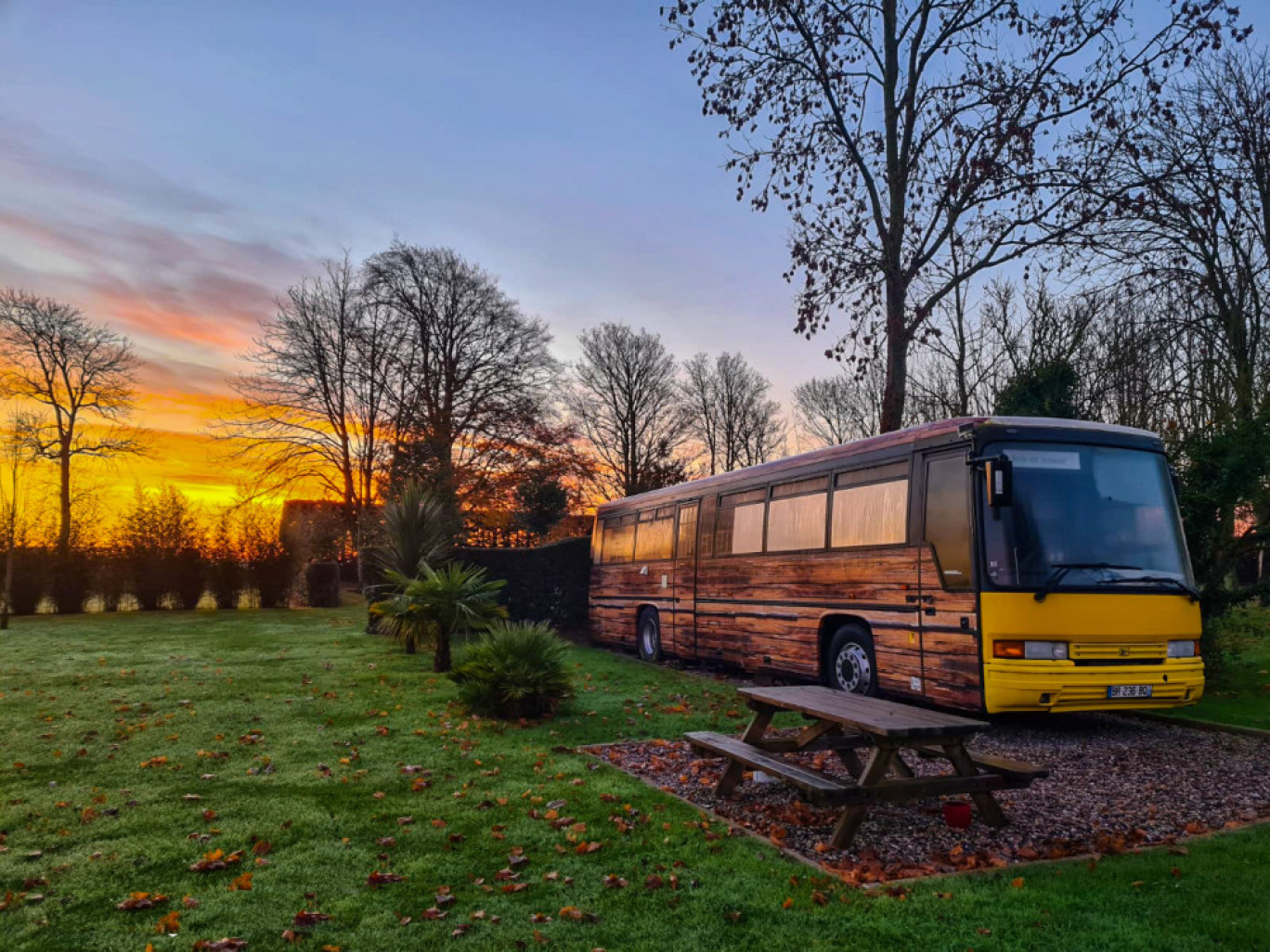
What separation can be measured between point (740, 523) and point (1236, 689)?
6.68 m

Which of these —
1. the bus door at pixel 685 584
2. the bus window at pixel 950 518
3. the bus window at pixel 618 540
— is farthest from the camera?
the bus window at pixel 618 540

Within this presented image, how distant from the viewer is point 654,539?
16406 millimetres

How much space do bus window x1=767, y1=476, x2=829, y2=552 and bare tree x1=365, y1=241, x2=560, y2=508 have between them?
859 inches

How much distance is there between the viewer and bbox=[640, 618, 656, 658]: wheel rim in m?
16.2

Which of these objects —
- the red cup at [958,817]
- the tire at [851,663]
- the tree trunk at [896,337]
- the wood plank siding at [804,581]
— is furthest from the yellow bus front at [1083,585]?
the tree trunk at [896,337]

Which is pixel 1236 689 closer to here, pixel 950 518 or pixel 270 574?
pixel 950 518

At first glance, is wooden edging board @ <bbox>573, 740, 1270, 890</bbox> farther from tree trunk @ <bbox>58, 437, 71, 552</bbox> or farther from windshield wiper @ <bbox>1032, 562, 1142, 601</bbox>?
tree trunk @ <bbox>58, 437, 71, 552</bbox>

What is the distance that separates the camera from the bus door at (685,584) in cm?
1459

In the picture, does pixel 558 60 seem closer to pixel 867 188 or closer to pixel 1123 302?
pixel 867 188

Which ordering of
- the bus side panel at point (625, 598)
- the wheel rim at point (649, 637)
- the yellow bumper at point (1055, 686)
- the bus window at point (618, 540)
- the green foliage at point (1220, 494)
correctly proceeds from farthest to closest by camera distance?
1. the bus window at point (618, 540)
2. the wheel rim at point (649, 637)
3. the bus side panel at point (625, 598)
4. the green foliage at point (1220, 494)
5. the yellow bumper at point (1055, 686)

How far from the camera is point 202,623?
2331cm

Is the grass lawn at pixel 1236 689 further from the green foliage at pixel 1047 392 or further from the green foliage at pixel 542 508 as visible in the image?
the green foliage at pixel 542 508

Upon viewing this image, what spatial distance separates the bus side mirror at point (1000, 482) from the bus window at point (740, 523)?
4.80 metres

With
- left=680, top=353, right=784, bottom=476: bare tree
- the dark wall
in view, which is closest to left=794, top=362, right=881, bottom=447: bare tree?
left=680, top=353, right=784, bottom=476: bare tree
